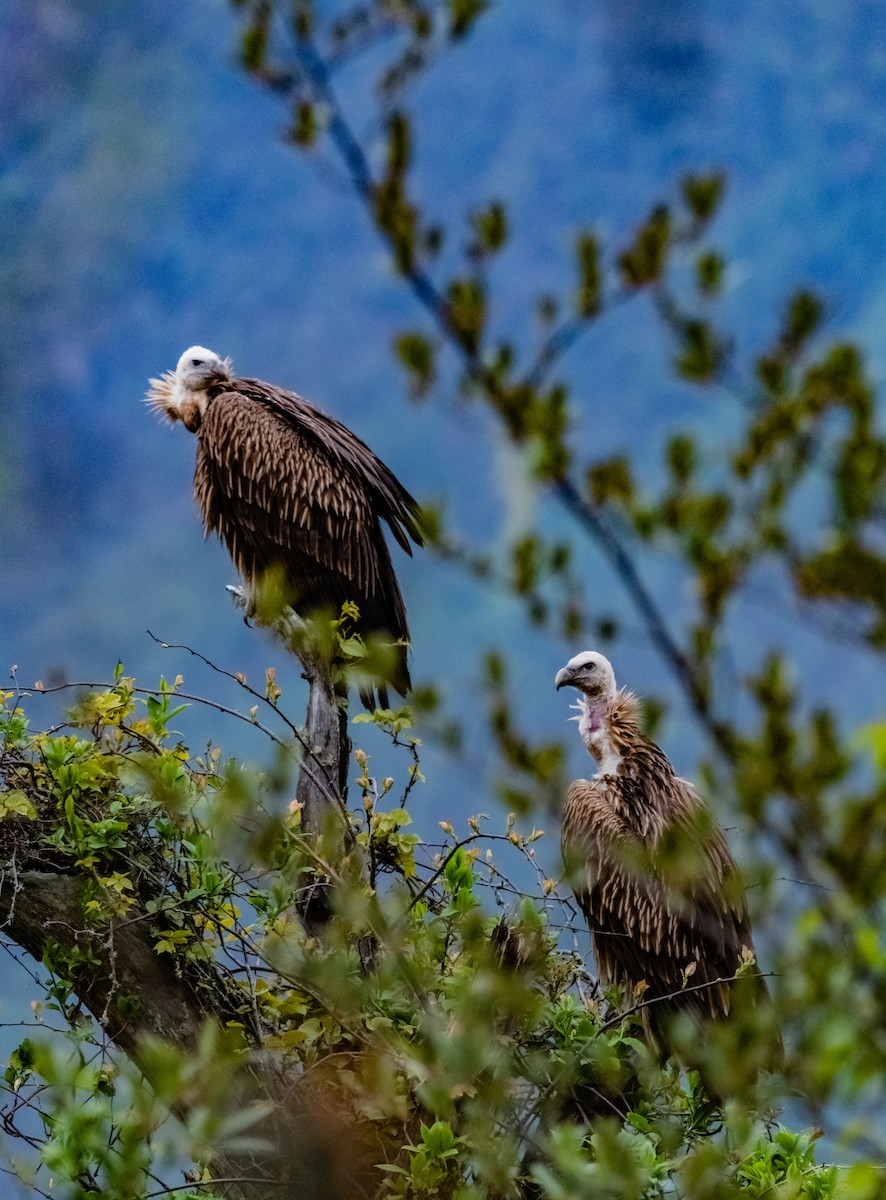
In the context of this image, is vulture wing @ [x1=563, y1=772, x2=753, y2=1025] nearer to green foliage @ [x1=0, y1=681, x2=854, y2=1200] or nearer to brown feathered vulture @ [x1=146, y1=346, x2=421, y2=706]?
green foliage @ [x1=0, y1=681, x2=854, y2=1200]

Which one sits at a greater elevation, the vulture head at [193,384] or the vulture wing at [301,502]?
the vulture head at [193,384]

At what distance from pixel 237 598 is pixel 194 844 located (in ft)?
5.19

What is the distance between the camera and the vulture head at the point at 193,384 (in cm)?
460

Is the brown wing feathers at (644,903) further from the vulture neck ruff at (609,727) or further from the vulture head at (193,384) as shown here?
the vulture head at (193,384)

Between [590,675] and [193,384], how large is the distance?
163 centimetres

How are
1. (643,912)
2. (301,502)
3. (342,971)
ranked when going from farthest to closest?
1. (301,502)
2. (643,912)
3. (342,971)

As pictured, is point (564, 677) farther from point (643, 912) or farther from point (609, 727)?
point (643, 912)

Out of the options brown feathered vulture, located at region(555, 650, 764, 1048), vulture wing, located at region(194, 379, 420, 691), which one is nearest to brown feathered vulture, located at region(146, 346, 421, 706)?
vulture wing, located at region(194, 379, 420, 691)

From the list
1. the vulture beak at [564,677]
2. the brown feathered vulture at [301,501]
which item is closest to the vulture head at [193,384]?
the brown feathered vulture at [301,501]

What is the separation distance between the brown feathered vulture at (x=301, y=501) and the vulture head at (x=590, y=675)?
1.71 ft

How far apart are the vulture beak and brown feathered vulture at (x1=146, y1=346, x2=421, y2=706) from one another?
A: 497 mm

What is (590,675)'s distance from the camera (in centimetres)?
421

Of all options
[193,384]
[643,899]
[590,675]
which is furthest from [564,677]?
[193,384]

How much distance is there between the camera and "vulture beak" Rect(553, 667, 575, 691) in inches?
165
